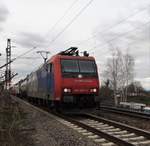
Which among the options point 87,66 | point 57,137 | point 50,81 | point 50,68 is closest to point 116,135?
point 57,137

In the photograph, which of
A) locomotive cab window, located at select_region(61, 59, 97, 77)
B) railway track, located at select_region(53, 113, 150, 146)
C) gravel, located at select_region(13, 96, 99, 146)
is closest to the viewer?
railway track, located at select_region(53, 113, 150, 146)

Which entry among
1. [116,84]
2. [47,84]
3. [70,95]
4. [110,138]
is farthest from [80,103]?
[116,84]

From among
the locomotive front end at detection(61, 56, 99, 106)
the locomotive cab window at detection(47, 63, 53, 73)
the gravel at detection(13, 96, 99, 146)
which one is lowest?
the gravel at detection(13, 96, 99, 146)

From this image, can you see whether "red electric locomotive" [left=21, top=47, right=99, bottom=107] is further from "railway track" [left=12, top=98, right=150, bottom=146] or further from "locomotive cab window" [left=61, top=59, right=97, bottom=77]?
"railway track" [left=12, top=98, right=150, bottom=146]

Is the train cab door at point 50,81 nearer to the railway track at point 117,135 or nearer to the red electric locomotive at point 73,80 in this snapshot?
the red electric locomotive at point 73,80

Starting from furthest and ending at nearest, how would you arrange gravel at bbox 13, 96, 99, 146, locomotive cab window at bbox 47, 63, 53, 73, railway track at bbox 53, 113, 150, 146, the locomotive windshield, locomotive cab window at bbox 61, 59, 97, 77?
locomotive cab window at bbox 47, 63, 53, 73 < the locomotive windshield < locomotive cab window at bbox 61, 59, 97, 77 < gravel at bbox 13, 96, 99, 146 < railway track at bbox 53, 113, 150, 146

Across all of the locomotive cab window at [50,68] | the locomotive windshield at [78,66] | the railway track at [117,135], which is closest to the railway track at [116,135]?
the railway track at [117,135]

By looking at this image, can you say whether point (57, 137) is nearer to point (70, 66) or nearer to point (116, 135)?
point (116, 135)

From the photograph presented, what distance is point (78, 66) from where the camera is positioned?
16.0m

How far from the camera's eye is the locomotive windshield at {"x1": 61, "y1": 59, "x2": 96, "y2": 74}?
15707 mm

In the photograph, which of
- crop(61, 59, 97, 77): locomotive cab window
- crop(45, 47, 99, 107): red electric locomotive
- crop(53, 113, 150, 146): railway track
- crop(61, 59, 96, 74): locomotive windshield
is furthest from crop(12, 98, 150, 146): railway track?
crop(61, 59, 96, 74): locomotive windshield

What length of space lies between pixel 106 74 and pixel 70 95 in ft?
136

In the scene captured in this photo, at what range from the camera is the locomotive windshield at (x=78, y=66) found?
51.5 feet

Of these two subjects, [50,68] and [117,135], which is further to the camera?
[50,68]
